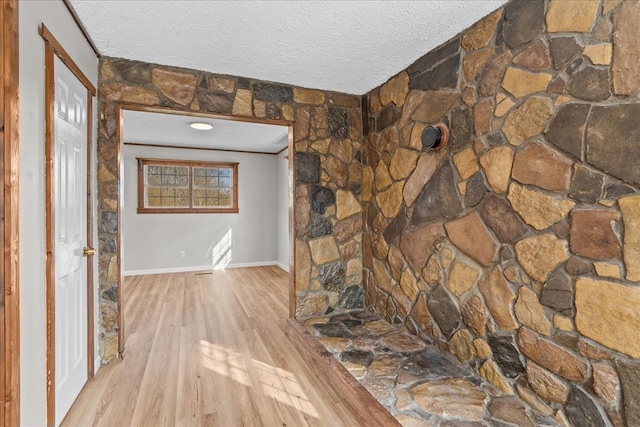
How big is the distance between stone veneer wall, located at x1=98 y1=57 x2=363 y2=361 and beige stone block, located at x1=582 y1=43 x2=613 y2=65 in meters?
1.99

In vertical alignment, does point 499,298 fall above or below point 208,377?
above

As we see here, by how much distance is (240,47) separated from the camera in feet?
7.47

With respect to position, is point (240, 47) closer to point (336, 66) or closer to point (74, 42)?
point (336, 66)

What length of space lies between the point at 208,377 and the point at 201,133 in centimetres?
374

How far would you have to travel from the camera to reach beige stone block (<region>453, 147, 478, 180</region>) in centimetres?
205

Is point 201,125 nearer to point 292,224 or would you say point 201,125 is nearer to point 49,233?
point 292,224

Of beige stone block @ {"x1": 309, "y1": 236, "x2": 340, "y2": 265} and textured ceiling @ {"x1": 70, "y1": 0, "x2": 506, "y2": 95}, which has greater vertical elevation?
textured ceiling @ {"x1": 70, "y1": 0, "x2": 506, "y2": 95}

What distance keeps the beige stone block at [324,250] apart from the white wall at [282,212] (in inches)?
114

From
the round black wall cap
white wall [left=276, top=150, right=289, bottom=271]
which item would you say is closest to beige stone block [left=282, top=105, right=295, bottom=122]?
the round black wall cap

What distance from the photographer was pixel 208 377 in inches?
88.0

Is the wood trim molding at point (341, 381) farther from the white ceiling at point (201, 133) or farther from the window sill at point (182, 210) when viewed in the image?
the window sill at point (182, 210)

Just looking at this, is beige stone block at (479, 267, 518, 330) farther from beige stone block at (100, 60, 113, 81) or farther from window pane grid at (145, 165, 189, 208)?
window pane grid at (145, 165, 189, 208)

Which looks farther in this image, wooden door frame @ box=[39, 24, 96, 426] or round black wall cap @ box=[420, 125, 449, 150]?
round black wall cap @ box=[420, 125, 449, 150]

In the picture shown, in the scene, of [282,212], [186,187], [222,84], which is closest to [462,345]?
[222,84]
